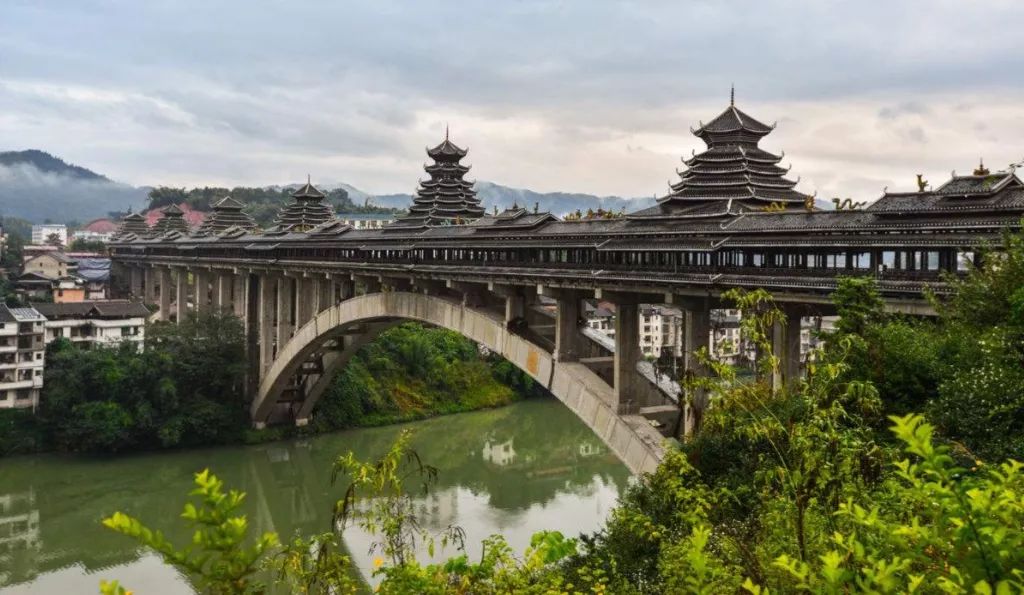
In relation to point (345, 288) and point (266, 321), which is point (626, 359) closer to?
point (345, 288)

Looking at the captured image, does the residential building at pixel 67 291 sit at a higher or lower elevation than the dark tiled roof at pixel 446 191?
lower

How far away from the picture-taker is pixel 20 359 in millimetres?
31984

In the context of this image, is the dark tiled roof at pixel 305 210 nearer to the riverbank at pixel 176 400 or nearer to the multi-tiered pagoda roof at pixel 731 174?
the riverbank at pixel 176 400

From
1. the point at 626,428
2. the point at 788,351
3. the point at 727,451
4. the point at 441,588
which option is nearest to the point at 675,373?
the point at 626,428

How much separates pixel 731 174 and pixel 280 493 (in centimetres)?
2089

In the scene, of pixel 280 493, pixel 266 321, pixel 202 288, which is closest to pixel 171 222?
pixel 202 288

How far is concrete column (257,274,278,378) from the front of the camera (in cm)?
3512

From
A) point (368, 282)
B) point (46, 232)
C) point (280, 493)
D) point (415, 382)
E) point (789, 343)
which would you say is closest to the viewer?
point (789, 343)

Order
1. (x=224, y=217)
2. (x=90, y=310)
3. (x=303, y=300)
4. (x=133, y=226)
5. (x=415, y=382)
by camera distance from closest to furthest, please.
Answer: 1. (x=303, y=300)
2. (x=90, y=310)
3. (x=415, y=382)
4. (x=224, y=217)
5. (x=133, y=226)

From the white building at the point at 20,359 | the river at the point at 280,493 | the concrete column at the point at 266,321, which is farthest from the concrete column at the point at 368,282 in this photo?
the white building at the point at 20,359

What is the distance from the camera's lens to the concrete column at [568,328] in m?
17.9

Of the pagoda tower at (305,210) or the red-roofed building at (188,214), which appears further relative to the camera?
the red-roofed building at (188,214)

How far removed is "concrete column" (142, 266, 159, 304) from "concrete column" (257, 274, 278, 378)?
82.1 feet

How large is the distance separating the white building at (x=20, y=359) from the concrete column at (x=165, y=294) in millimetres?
17600
